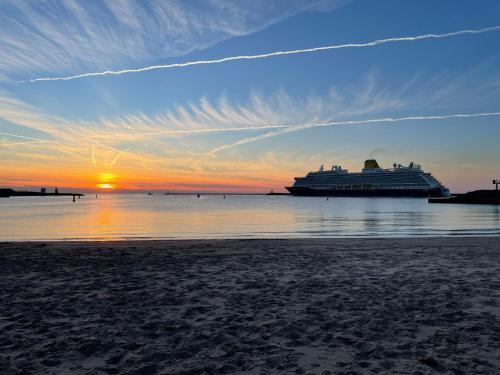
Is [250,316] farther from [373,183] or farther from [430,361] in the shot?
[373,183]

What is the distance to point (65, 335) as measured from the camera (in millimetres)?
5750

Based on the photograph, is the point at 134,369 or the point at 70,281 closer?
the point at 134,369

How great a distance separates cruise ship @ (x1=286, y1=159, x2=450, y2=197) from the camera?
151 meters

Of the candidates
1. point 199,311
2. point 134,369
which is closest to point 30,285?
point 199,311

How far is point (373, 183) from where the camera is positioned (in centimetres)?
16088

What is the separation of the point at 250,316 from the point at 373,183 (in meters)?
162

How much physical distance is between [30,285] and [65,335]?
4160 mm

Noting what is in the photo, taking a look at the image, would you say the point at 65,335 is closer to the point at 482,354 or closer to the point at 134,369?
the point at 134,369

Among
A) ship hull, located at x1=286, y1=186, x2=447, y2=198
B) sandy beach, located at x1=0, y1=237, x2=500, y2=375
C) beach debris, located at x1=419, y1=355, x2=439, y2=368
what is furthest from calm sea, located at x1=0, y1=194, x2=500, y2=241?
ship hull, located at x1=286, y1=186, x2=447, y2=198

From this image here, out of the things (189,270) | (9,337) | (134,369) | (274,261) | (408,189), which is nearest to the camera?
(134,369)

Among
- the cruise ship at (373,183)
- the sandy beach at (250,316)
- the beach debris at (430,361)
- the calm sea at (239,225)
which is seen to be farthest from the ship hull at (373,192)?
the beach debris at (430,361)

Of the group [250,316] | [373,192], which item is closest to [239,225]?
[250,316]

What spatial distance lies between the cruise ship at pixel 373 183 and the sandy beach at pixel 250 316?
150 meters

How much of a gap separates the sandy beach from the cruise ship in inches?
5889
